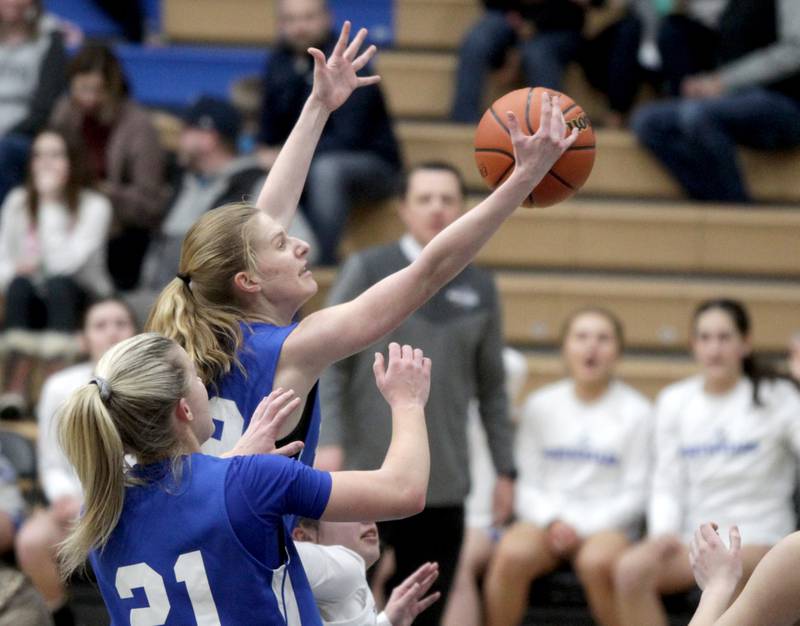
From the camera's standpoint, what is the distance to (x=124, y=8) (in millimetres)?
8727

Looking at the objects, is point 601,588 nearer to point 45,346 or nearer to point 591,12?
point 45,346

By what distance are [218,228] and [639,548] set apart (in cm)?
268

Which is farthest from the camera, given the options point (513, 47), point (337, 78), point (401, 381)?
point (513, 47)

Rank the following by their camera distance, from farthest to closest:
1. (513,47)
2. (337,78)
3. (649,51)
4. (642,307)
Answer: (649,51), (513,47), (642,307), (337,78)

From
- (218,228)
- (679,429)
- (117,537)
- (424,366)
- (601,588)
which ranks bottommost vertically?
(601,588)

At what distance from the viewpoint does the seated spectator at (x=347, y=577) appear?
9.84 ft

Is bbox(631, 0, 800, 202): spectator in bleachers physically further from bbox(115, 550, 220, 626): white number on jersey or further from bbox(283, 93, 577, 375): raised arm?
bbox(115, 550, 220, 626): white number on jersey

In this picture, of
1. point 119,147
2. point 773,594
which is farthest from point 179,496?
point 119,147

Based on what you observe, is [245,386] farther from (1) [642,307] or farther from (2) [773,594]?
(1) [642,307]

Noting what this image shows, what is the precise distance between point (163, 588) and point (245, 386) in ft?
1.55

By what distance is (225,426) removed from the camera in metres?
2.85

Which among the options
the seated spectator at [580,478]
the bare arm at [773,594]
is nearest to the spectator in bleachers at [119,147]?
the seated spectator at [580,478]

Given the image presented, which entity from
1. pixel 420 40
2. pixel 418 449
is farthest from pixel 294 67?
pixel 418 449

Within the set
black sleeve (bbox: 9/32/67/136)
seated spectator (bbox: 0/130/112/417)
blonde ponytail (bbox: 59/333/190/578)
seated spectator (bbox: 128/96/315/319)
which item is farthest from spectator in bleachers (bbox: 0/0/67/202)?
blonde ponytail (bbox: 59/333/190/578)
